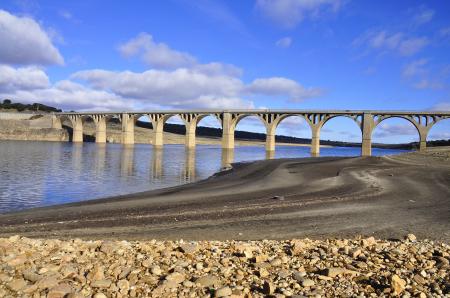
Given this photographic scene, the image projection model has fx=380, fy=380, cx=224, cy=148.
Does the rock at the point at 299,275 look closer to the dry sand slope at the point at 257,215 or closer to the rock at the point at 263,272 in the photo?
the rock at the point at 263,272

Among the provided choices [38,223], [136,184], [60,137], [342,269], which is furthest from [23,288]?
[60,137]

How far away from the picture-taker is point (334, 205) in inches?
568

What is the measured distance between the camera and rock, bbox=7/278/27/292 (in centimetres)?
555

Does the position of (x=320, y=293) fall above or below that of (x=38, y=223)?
above

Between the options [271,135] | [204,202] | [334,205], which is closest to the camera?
[334,205]

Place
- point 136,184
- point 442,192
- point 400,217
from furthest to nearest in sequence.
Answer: point 136,184 → point 442,192 → point 400,217

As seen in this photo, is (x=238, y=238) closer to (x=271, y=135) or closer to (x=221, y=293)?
(x=221, y=293)

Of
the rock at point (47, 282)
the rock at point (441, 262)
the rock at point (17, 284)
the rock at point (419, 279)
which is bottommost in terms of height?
the rock at point (17, 284)

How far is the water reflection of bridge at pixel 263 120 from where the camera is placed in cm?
7325

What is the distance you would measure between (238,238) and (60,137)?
123541 millimetres

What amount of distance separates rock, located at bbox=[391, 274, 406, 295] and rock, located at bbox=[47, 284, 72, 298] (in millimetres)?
4635

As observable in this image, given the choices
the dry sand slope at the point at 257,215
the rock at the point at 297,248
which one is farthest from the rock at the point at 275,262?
the dry sand slope at the point at 257,215

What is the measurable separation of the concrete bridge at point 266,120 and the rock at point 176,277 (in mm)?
73014

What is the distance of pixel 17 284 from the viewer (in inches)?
222
